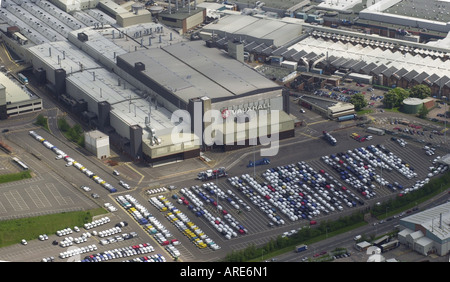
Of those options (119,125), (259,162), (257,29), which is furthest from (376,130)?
(257,29)

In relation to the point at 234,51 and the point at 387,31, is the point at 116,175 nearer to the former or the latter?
the point at 234,51

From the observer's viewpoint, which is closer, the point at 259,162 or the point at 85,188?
the point at 85,188

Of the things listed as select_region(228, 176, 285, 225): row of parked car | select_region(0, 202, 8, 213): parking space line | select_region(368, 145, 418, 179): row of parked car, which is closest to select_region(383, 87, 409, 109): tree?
select_region(368, 145, 418, 179): row of parked car

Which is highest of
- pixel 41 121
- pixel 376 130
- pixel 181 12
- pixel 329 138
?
pixel 181 12

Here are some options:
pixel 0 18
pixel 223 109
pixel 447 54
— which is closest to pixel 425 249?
pixel 223 109

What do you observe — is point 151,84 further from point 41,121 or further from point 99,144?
point 41,121

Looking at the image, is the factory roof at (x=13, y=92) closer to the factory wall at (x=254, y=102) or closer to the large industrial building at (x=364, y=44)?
the factory wall at (x=254, y=102)
